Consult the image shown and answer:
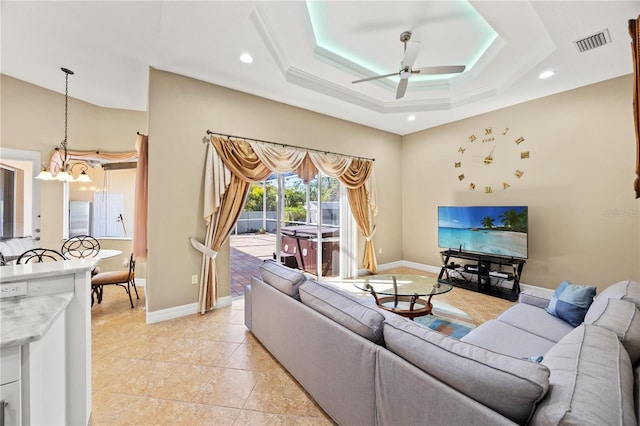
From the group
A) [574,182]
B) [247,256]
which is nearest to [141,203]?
[247,256]

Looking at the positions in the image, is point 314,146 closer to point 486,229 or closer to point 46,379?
point 486,229

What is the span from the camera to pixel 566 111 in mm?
3791

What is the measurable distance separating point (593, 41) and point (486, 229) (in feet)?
8.48

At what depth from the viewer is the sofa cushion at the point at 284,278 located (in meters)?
2.16

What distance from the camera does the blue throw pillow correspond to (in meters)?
2.02

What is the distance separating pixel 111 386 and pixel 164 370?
349mm

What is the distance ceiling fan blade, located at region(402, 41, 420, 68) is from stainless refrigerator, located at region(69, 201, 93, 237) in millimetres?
5276

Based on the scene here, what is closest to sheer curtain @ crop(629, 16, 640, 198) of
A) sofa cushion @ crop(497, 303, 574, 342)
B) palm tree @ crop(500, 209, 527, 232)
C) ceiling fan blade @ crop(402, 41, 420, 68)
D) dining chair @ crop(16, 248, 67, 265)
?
sofa cushion @ crop(497, 303, 574, 342)

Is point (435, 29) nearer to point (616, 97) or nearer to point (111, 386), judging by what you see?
point (616, 97)

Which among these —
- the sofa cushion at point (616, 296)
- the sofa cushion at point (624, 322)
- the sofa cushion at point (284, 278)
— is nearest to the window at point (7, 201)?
the sofa cushion at point (284, 278)

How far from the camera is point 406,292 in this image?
2912 millimetres

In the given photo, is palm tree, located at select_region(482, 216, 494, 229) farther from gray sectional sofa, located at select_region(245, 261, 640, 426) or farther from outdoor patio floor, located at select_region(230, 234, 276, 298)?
outdoor patio floor, located at select_region(230, 234, 276, 298)

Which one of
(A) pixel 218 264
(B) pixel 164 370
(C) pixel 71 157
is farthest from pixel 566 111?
(C) pixel 71 157

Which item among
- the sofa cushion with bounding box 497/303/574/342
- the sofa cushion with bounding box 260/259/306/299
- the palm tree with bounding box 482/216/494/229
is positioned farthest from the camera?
the palm tree with bounding box 482/216/494/229
